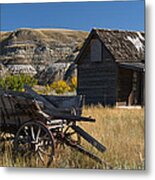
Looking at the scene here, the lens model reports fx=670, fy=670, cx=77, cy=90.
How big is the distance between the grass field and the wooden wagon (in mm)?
48

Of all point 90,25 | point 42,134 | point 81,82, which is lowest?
point 42,134

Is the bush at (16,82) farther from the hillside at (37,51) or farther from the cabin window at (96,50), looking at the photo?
the cabin window at (96,50)

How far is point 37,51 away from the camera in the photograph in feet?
15.8

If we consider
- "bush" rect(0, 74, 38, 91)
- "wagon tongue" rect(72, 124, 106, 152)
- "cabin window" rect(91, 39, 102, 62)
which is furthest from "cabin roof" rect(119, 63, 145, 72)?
"bush" rect(0, 74, 38, 91)

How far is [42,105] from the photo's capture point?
477 centimetres

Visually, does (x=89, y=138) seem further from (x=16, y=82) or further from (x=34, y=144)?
(x=16, y=82)

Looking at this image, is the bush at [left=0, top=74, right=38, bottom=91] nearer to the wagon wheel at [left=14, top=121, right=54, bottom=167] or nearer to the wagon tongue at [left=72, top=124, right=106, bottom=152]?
the wagon wheel at [left=14, top=121, right=54, bottom=167]

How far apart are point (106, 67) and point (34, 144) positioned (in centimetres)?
74

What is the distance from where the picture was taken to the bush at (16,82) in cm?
478

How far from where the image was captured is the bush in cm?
478

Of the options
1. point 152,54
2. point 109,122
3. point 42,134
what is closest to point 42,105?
point 42,134

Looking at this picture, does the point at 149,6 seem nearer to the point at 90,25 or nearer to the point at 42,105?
the point at 90,25

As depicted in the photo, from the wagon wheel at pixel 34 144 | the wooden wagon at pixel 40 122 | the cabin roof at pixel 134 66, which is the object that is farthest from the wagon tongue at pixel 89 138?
the cabin roof at pixel 134 66

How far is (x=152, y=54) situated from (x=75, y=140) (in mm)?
824
